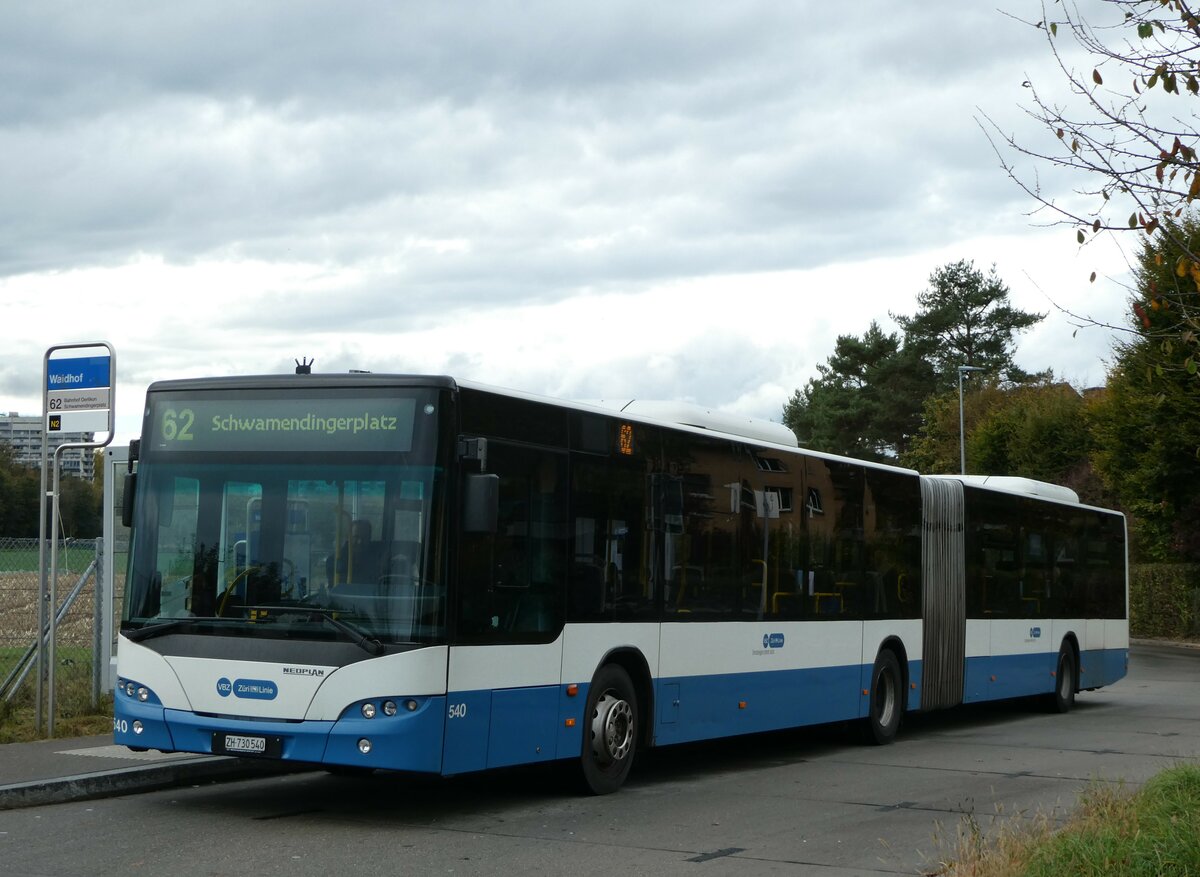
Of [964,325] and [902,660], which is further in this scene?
[964,325]

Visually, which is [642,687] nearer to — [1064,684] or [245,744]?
[245,744]

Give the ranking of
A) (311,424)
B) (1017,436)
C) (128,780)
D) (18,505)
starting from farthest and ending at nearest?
(1017,436)
(18,505)
(128,780)
(311,424)

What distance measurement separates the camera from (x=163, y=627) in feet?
33.4

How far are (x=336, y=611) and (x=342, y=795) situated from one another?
238 centimetres

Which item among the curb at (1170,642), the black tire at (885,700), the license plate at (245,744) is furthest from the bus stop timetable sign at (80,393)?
the curb at (1170,642)

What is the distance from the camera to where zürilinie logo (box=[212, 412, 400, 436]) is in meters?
10.0

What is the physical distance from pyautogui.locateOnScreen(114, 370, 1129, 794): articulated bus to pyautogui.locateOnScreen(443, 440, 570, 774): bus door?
0.06 feet

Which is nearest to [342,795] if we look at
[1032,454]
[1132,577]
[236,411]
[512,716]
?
[512,716]

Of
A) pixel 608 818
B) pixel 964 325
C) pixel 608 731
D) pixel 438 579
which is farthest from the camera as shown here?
pixel 964 325

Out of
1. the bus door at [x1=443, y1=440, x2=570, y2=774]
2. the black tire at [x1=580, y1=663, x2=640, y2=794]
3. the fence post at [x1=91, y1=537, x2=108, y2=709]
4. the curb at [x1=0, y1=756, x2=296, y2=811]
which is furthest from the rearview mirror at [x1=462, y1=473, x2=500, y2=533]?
the fence post at [x1=91, y1=537, x2=108, y2=709]

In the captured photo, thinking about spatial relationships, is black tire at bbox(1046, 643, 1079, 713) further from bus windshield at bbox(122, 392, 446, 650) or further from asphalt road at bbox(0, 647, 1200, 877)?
bus windshield at bbox(122, 392, 446, 650)

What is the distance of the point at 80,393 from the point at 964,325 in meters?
78.0

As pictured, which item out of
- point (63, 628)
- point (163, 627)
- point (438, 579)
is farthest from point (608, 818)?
point (63, 628)

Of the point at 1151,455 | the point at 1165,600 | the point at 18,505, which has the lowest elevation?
the point at 1165,600
